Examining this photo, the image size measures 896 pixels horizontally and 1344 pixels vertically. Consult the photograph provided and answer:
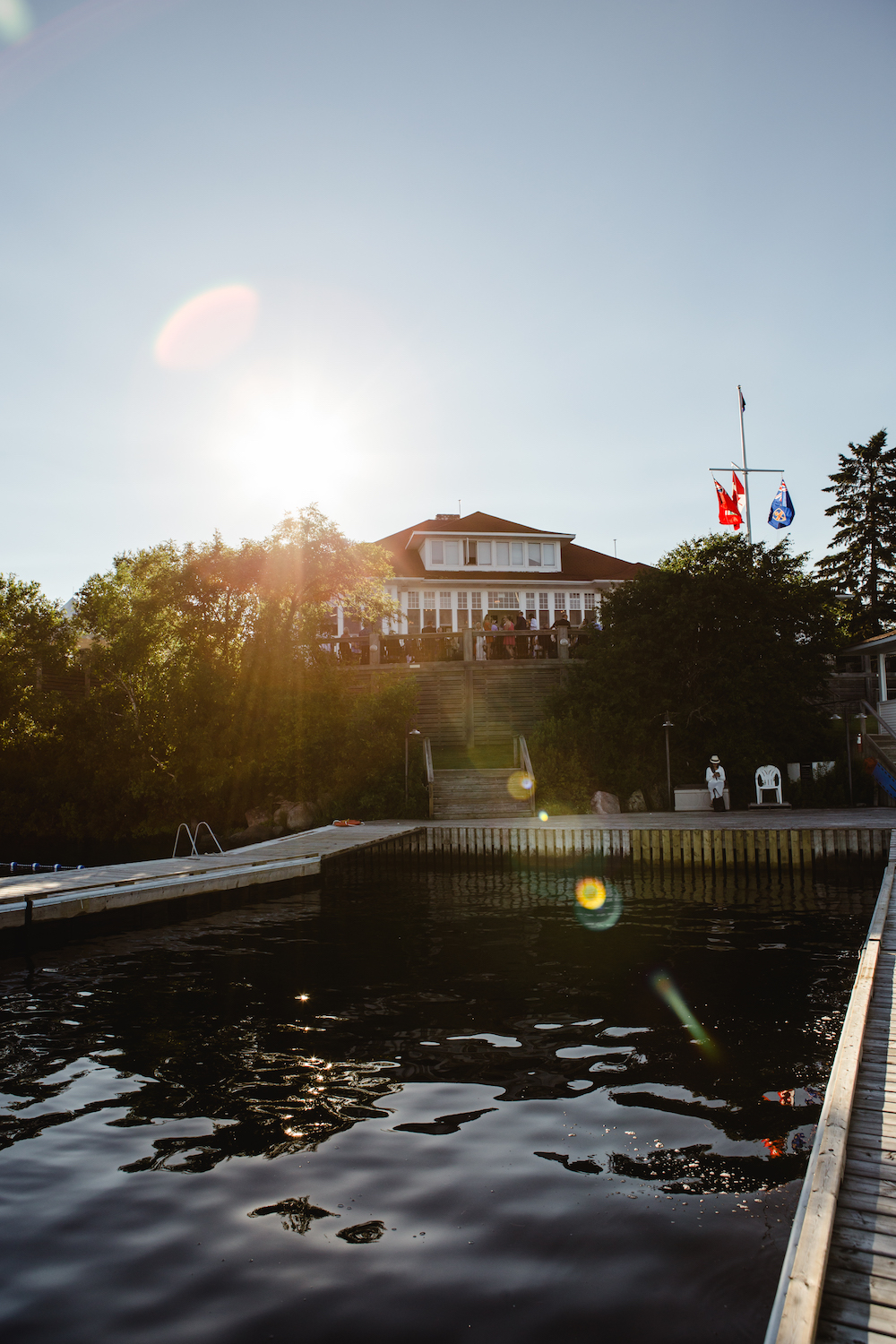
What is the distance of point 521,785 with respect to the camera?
24.1 metres

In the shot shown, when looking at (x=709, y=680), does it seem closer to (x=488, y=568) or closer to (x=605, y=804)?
(x=605, y=804)

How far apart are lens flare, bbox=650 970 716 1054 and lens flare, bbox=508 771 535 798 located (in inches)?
531

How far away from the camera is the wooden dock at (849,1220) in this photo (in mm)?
3031

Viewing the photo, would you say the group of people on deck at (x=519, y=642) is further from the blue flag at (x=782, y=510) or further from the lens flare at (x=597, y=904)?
the lens flare at (x=597, y=904)

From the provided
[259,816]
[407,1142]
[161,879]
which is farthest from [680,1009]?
[259,816]

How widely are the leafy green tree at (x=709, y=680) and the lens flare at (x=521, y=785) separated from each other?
3.35 ft

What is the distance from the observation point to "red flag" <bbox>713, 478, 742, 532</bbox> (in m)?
35.2

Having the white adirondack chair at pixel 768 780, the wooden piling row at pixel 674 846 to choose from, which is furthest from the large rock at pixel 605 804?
the wooden piling row at pixel 674 846

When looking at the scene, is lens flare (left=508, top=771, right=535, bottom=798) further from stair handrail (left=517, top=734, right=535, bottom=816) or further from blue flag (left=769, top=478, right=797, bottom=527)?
blue flag (left=769, top=478, right=797, bottom=527)

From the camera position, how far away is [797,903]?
14.7 meters

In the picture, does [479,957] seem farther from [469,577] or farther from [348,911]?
[469,577]

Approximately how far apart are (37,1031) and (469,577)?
35.7 m

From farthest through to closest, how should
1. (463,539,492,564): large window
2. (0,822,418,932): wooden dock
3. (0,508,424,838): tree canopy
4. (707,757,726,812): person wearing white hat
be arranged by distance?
(463,539,492,564): large window < (0,508,424,838): tree canopy < (707,757,726,812): person wearing white hat < (0,822,418,932): wooden dock

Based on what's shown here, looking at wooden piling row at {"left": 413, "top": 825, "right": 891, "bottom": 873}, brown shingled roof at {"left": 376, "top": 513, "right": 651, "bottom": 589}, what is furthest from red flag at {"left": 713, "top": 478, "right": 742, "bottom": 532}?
wooden piling row at {"left": 413, "top": 825, "right": 891, "bottom": 873}
